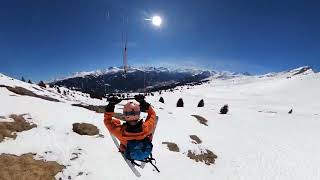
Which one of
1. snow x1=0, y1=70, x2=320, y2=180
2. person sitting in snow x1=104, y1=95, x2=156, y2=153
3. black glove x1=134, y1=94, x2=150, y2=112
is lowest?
snow x1=0, y1=70, x2=320, y2=180

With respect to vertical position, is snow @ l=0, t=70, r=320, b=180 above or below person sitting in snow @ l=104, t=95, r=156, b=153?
below

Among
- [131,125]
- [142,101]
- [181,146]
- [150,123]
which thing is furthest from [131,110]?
[181,146]

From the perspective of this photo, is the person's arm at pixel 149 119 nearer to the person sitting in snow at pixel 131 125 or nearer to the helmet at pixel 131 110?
the person sitting in snow at pixel 131 125

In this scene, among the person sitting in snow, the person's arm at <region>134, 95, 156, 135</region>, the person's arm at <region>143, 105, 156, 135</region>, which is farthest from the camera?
the person's arm at <region>143, 105, 156, 135</region>

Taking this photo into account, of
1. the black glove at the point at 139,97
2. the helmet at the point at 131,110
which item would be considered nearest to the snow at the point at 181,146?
the helmet at the point at 131,110

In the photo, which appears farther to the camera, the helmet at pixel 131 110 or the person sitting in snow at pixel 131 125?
the person sitting in snow at pixel 131 125

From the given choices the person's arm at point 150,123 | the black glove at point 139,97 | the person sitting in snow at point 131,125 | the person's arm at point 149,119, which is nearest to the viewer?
the black glove at point 139,97

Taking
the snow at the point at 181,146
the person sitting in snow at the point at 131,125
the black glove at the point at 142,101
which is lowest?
the snow at the point at 181,146

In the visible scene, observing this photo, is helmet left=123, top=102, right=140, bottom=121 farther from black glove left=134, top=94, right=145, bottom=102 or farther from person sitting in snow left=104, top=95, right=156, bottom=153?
black glove left=134, top=94, right=145, bottom=102

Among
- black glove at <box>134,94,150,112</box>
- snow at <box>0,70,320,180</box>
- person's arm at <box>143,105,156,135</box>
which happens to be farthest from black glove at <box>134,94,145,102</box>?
snow at <box>0,70,320,180</box>

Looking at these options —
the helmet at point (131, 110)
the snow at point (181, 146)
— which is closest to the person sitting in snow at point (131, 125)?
the helmet at point (131, 110)

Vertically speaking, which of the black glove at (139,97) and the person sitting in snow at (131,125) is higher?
the black glove at (139,97)

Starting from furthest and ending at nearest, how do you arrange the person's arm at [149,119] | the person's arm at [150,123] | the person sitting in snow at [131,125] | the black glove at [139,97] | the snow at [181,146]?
the snow at [181,146] < the person's arm at [150,123] < the person's arm at [149,119] < the person sitting in snow at [131,125] < the black glove at [139,97]

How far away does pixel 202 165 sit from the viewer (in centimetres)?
3030
